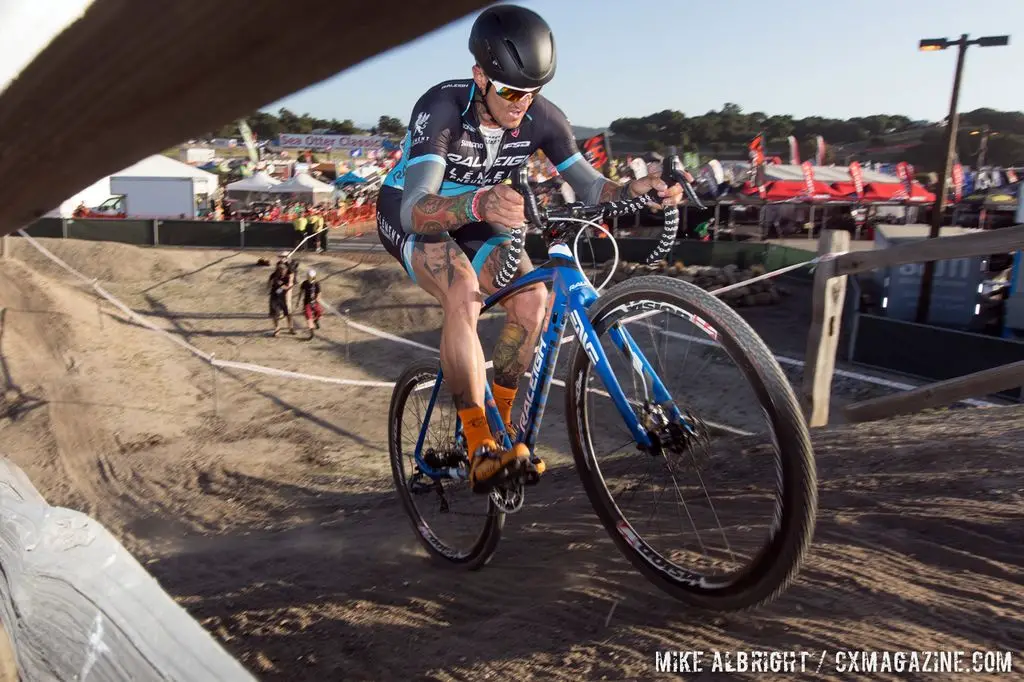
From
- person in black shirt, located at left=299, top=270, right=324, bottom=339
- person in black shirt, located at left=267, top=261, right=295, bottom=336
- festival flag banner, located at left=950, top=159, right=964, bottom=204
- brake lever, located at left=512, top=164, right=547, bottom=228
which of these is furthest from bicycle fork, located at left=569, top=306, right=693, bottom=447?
festival flag banner, located at left=950, top=159, right=964, bottom=204

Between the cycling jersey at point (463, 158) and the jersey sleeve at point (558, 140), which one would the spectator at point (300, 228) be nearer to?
the cycling jersey at point (463, 158)

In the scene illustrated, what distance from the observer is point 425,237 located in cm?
358

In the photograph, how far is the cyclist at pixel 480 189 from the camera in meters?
2.91

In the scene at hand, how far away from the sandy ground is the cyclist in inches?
28.1

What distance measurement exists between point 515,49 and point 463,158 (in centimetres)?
73

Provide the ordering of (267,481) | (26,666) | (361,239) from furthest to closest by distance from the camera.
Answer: (361,239) → (267,481) → (26,666)

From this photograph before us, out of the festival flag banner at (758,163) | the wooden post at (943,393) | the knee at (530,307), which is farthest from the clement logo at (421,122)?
the festival flag banner at (758,163)

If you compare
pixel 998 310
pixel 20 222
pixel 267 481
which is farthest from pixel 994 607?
pixel 998 310

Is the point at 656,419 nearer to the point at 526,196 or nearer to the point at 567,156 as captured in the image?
the point at 526,196

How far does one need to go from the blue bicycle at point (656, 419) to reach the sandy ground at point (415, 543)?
0.63ft

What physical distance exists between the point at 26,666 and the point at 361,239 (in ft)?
102

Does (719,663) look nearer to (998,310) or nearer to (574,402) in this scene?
(574,402)

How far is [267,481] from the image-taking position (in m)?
9.23

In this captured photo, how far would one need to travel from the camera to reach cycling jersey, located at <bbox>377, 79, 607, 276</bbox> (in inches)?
130
